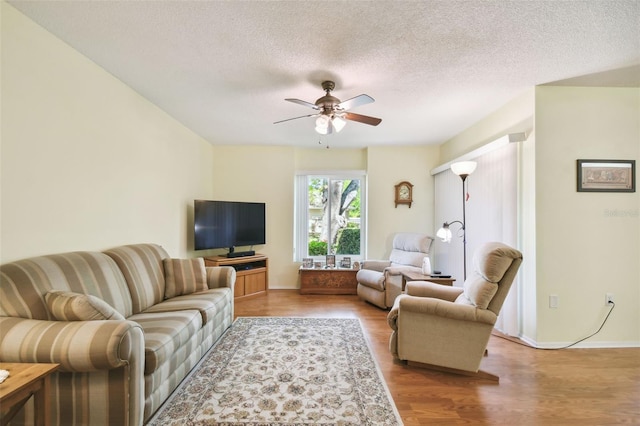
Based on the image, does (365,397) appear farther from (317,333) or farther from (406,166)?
(406,166)

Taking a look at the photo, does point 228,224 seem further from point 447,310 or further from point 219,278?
point 447,310

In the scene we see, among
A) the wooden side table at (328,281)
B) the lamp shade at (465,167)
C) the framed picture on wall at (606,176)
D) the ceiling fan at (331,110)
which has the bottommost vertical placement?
the wooden side table at (328,281)

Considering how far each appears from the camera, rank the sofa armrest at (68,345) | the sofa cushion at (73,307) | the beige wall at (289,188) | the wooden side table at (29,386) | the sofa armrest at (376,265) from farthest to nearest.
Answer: the beige wall at (289,188), the sofa armrest at (376,265), the sofa cushion at (73,307), the sofa armrest at (68,345), the wooden side table at (29,386)

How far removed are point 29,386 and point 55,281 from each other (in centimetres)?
76

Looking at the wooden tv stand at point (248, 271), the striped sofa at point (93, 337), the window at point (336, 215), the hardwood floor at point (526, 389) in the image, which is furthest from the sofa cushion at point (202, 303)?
the window at point (336, 215)

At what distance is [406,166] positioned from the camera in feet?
16.0

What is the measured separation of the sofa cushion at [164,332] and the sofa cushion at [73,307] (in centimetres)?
32

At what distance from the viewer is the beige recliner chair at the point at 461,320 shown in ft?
6.81

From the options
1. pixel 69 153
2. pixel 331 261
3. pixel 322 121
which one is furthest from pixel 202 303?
pixel 331 261

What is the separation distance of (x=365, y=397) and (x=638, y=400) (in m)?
1.90

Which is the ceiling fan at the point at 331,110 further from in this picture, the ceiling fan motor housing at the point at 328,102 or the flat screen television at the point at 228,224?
the flat screen television at the point at 228,224

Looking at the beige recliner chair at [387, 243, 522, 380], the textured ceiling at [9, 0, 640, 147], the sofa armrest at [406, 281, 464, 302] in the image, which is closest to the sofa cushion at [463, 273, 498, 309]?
the beige recliner chair at [387, 243, 522, 380]

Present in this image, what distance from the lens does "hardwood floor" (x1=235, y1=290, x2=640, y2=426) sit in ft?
5.65

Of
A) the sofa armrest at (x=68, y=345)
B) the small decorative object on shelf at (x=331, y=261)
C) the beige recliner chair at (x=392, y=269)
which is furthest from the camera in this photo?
the small decorative object on shelf at (x=331, y=261)
